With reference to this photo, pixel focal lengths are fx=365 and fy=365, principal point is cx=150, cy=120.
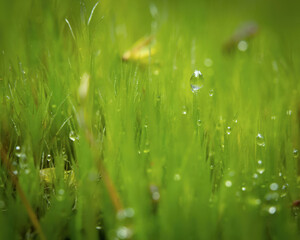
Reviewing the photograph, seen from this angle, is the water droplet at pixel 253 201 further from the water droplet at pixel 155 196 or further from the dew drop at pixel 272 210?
the water droplet at pixel 155 196

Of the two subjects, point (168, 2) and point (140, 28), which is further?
point (168, 2)

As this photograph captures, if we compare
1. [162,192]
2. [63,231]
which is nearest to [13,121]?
[63,231]

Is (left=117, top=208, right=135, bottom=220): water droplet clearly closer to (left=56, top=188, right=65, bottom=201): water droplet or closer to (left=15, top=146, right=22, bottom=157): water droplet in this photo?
(left=56, top=188, right=65, bottom=201): water droplet

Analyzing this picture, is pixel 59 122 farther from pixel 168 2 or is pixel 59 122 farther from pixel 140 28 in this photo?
pixel 168 2

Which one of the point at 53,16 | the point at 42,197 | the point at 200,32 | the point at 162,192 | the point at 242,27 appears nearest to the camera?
the point at 162,192

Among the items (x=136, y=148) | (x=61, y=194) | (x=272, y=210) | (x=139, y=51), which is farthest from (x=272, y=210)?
(x=139, y=51)

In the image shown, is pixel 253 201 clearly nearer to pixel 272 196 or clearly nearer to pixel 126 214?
pixel 272 196

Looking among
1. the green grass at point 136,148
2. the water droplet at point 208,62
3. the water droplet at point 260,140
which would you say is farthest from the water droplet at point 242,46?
the water droplet at point 260,140
